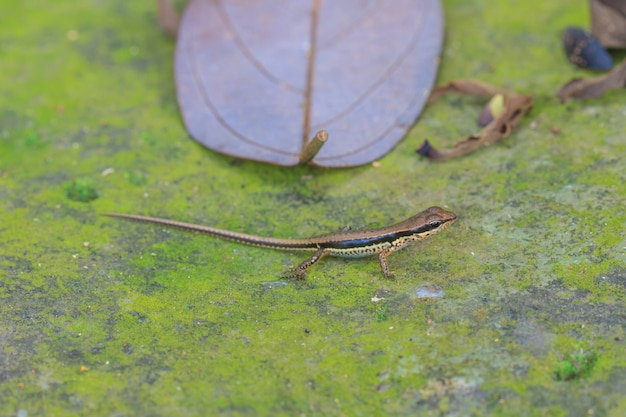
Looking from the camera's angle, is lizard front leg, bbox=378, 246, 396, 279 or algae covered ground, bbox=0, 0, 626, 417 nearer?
algae covered ground, bbox=0, 0, 626, 417

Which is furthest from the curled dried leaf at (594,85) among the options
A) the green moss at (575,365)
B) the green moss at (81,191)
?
the green moss at (81,191)

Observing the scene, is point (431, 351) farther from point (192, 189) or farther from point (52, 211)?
point (52, 211)

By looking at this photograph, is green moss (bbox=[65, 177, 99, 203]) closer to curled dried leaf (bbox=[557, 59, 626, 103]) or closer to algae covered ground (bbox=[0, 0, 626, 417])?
algae covered ground (bbox=[0, 0, 626, 417])

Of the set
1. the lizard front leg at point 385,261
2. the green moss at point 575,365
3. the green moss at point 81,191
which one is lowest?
the green moss at point 81,191

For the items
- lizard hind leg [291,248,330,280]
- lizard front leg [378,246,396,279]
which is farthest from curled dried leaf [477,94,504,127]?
lizard hind leg [291,248,330,280]

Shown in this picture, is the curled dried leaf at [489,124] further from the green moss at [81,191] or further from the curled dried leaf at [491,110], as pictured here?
the green moss at [81,191]

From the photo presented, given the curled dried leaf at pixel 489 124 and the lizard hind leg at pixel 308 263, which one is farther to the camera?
the curled dried leaf at pixel 489 124
